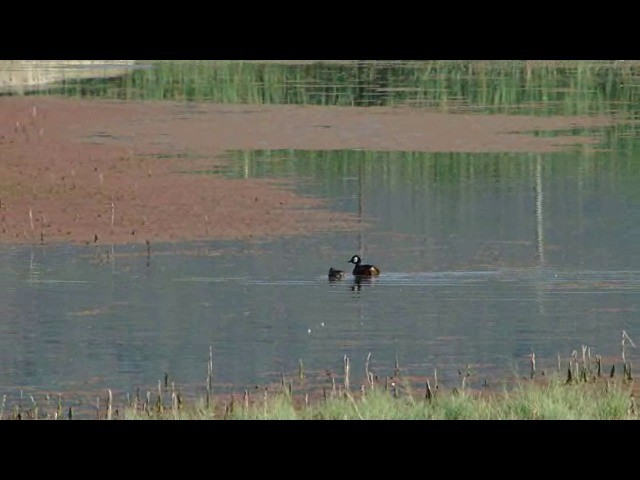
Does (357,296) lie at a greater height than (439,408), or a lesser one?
greater

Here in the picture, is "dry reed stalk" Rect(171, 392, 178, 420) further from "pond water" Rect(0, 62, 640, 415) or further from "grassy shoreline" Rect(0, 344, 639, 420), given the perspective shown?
"pond water" Rect(0, 62, 640, 415)

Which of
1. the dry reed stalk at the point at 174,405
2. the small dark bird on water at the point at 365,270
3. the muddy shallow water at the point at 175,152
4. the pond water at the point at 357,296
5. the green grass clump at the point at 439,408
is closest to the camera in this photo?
the green grass clump at the point at 439,408

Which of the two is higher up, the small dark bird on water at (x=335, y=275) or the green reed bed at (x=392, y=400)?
the small dark bird on water at (x=335, y=275)

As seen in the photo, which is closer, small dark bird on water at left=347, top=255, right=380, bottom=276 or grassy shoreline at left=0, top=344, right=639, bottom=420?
grassy shoreline at left=0, top=344, right=639, bottom=420

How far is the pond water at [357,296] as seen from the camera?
575 inches

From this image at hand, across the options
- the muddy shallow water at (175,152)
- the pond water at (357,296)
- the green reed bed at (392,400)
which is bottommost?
the green reed bed at (392,400)

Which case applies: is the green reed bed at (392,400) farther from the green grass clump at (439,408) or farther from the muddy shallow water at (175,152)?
the muddy shallow water at (175,152)

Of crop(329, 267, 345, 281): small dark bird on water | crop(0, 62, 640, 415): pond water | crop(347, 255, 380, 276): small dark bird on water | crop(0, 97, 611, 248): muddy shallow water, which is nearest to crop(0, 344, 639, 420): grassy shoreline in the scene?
crop(0, 62, 640, 415): pond water

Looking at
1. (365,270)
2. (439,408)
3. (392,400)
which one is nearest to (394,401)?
(392,400)

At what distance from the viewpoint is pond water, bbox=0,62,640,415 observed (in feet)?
48.0

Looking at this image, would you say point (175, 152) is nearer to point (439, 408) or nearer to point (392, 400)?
point (392, 400)

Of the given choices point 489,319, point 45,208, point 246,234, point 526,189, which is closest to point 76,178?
point 45,208

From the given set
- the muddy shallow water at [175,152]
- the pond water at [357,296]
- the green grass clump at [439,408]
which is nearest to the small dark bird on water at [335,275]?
the pond water at [357,296]

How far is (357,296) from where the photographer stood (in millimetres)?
17969
